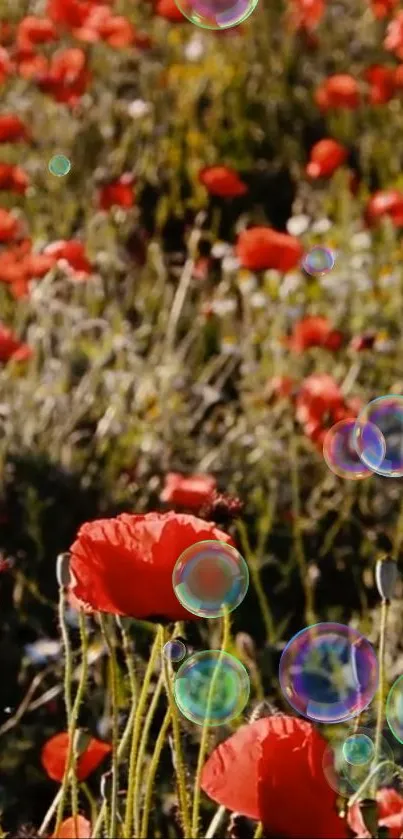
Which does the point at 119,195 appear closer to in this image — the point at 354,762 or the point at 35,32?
the point at 35,32

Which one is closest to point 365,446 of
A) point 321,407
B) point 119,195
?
point 321,407

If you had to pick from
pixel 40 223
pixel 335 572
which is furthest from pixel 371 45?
pixel 335 572

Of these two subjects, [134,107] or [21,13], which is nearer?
[134,107]

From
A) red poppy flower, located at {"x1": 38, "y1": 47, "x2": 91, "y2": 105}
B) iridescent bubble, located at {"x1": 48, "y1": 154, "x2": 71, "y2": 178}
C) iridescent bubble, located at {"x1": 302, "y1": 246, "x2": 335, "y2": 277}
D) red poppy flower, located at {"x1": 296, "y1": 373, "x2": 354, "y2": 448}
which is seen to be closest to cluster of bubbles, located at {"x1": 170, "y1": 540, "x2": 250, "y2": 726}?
red poppy flower, located at {"x1": 296, "y1": 373, "x2": 354, "y2": 448}

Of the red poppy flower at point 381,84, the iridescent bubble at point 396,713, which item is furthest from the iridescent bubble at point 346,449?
the red poppy flower at point 381,84

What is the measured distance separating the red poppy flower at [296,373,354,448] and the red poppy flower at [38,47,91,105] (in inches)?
53.9

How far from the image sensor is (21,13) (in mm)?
4844

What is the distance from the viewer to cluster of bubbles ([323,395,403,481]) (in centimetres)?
169

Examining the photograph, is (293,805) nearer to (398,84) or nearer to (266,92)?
(398,84)

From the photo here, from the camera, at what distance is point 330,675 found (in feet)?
5.61

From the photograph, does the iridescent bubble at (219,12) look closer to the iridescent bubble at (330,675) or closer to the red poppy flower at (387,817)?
the iridescent bubble at (330,675)

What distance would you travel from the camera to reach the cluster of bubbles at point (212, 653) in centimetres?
96

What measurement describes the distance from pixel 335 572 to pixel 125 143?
1.92m

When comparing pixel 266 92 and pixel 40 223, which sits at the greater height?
pixel 266 92
